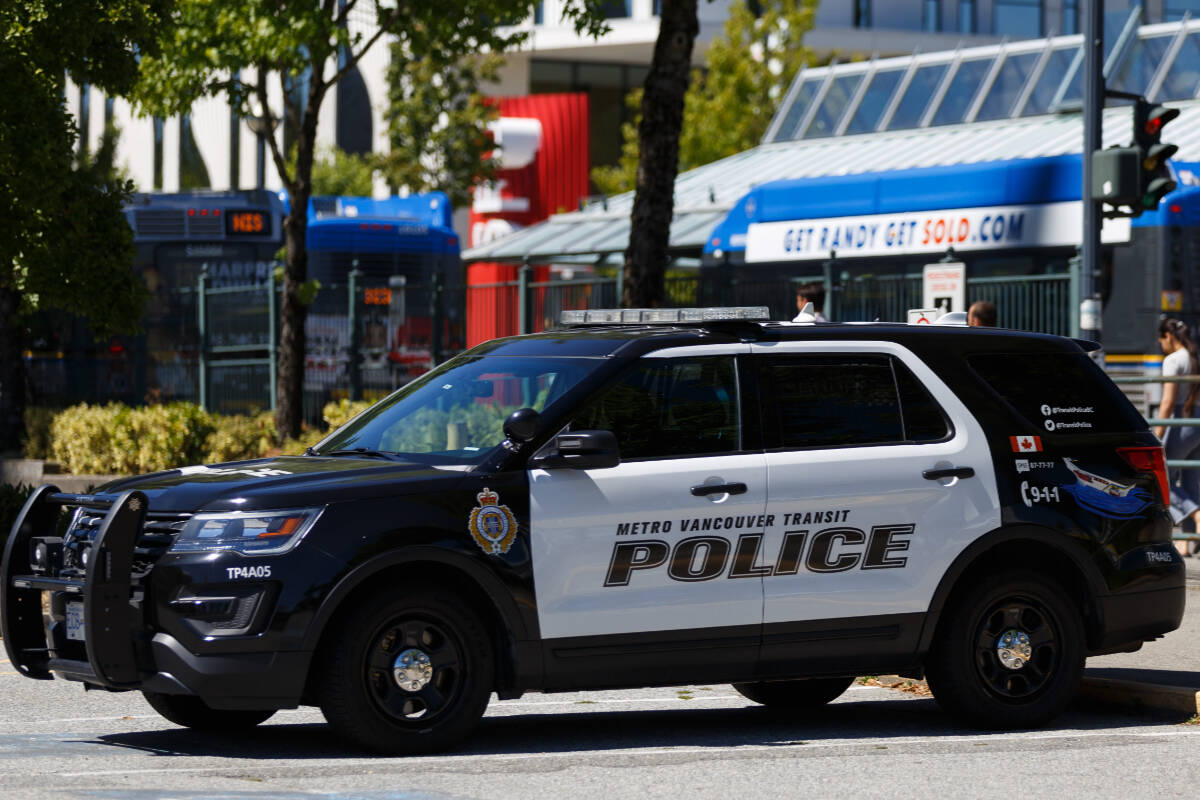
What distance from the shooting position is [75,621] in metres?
7.65

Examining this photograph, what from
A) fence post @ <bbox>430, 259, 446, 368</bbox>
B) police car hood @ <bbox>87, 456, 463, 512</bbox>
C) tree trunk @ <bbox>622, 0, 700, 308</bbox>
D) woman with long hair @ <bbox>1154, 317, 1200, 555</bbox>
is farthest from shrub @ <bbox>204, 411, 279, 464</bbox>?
police car hood @ <bbox>87, 456, 463, 512</bbox>

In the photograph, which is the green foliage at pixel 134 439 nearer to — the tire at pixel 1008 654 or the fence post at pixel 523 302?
the fence post at pixel 523 302

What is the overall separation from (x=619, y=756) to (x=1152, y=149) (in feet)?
33.5

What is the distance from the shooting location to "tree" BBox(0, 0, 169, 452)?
14.7 m

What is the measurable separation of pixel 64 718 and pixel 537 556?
101 inches

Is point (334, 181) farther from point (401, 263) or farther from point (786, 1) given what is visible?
point (401, 263)

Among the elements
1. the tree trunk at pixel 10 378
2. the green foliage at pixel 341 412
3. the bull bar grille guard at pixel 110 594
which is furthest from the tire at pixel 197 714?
the tree trunk at pixel 10 378

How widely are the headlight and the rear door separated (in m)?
1.98

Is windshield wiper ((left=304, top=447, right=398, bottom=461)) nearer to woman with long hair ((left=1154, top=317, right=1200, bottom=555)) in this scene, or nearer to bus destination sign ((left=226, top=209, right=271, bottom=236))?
woman with long hair ((left=1154, top=317, right=1200, bottom=555))

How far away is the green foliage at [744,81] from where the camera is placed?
153 feet

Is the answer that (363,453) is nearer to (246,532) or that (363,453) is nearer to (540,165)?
(246,532)

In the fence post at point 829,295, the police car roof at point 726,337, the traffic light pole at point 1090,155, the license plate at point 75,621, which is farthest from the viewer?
the fence post at point 829,295

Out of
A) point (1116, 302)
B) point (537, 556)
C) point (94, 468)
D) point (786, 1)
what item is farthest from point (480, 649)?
point (786, 1)

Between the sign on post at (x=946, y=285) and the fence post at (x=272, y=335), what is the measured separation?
37.6 ft
